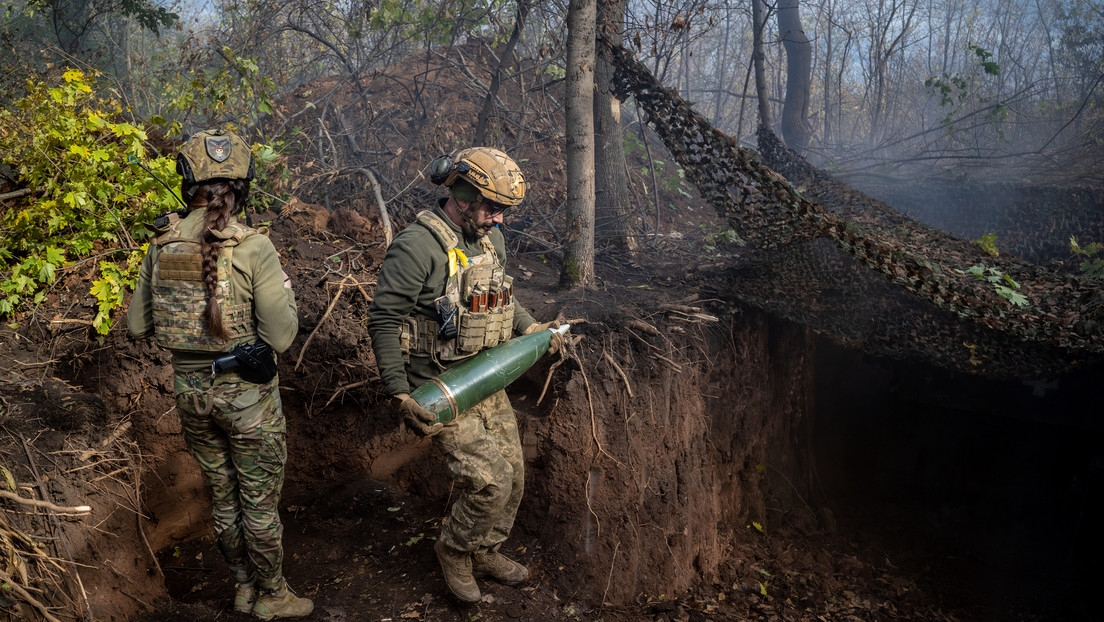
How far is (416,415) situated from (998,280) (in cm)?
439

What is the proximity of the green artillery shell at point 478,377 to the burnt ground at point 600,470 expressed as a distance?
1068 mm

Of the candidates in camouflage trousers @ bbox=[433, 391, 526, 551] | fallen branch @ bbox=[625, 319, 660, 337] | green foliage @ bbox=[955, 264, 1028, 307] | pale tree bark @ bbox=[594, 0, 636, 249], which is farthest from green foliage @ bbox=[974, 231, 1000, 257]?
camouflage trousers @ bbox=[433, 391, 526, 551]

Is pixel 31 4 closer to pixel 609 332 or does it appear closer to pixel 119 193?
pixel 119 193

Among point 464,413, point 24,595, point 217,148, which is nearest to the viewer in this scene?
point 24,595

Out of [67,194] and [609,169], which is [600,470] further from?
[67,194]

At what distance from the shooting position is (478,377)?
301 centimetres

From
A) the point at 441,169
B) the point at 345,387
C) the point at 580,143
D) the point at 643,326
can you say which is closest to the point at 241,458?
the point at 345,387

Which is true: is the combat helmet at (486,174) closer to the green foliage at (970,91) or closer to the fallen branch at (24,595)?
the fallen branch at (24,595)

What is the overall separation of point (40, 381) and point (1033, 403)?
28.4 ft

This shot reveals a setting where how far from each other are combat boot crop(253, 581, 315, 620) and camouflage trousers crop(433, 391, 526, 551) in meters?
0.77

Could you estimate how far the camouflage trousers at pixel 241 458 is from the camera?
2842 mm

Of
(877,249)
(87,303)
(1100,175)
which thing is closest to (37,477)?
(87,303)

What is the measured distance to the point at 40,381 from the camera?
3.57m

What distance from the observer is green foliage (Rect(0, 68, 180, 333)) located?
156 inches
